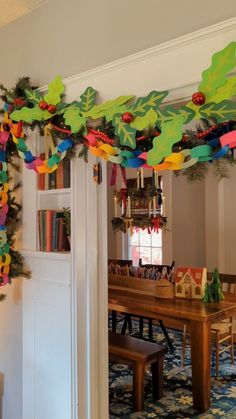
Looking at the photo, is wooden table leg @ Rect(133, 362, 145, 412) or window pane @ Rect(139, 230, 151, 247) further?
window pane @ Rect(139, 230, 151, 247)

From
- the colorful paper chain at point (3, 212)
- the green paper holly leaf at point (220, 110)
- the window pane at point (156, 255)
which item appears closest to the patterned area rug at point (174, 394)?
the colorful paper chain at point (3, 212)

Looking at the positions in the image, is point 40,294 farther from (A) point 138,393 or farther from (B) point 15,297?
(A) point 138,393

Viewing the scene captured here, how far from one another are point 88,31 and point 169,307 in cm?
227

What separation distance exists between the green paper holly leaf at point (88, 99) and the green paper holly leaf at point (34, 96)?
29cm

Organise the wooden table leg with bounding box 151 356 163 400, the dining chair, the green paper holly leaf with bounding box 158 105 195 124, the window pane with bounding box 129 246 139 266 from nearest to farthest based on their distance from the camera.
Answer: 1. the green paper holly leaf with bounding box 158 105 195 124
2. the wooden table leg with bounding box 151 356 163 400
3. the dining chair
4. the window pane with bounding box 129 246 139 266

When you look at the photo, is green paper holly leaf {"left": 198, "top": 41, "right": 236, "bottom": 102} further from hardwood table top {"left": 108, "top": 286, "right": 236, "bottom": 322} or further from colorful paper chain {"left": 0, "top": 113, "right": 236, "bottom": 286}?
hardwood table top {"left": 108, "top": 286, "right": 236, "bottom": 322}

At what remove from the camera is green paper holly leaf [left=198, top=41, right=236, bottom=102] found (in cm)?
121

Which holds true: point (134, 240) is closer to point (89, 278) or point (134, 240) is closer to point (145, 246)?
point (145, 246)

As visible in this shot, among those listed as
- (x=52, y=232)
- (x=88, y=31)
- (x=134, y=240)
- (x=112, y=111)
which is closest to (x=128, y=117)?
(x=112, y=111)

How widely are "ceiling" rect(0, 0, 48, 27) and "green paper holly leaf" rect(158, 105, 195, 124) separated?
3.58ft

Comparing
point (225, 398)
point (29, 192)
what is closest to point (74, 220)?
point (29, 192)

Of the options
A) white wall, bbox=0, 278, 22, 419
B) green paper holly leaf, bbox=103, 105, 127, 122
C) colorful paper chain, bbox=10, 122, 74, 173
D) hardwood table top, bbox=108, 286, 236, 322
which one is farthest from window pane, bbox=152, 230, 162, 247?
green paper holly leaf, bbox=103, 105, 127, 122

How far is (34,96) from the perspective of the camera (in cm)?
187

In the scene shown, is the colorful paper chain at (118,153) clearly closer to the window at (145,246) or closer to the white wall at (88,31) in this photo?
the white wall at (88,31)
